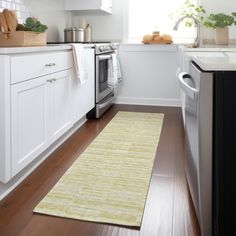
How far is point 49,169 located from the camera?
7.32ft

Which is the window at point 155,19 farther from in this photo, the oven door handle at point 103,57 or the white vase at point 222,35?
the white vase at point 222,35

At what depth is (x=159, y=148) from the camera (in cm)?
273

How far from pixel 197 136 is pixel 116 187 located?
0.78m

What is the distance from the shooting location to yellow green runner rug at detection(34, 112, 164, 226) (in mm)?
1655

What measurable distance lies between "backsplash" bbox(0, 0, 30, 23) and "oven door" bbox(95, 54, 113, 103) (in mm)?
901

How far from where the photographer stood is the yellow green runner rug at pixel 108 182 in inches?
65.2

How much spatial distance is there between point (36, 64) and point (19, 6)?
1107 mm

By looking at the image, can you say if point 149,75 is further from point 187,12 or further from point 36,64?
point 36,64

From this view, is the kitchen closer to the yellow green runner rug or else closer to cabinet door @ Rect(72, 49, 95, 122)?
the yellow green runner rug

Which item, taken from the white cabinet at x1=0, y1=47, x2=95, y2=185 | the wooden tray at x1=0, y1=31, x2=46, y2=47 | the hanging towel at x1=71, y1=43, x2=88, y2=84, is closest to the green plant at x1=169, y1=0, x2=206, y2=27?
the hanging towel at x1=71, y1=43, x2=88, y2=84

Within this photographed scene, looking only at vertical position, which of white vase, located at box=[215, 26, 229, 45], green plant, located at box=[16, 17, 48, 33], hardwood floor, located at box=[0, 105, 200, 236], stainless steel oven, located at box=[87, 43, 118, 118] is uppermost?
white vase, located at box=[215, 26, 229, 45]

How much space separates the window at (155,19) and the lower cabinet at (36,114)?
7.20 ft

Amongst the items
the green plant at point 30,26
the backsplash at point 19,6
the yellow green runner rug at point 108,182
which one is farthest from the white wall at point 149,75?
the green plant at point 30,26

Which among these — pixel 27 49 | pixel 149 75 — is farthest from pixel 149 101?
pixel 27 49
